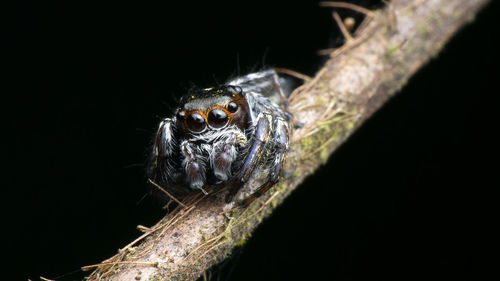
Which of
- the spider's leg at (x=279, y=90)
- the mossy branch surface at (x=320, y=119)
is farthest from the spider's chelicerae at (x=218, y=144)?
the spider's leg at (x=279, y=90)

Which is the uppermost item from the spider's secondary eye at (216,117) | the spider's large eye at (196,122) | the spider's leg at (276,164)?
the spider's large eye at (196,122)

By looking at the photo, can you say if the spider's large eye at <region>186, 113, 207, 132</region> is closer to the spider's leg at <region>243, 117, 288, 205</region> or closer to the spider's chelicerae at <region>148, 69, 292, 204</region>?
the spider's chelicerae at <region>148, 69, 292, 204</region>

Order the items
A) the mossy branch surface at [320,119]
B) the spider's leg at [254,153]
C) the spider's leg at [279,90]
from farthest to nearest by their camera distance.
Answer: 1. the spider's leg at [279,90]
2. the spider's leg at [254,153]
3. the mossy branch surface at [320,119]

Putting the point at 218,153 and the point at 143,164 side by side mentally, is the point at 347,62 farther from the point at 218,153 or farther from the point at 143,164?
the point at 143,164

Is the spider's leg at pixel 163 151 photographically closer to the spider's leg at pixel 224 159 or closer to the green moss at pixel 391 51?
the spider's leg at pixel 224 159

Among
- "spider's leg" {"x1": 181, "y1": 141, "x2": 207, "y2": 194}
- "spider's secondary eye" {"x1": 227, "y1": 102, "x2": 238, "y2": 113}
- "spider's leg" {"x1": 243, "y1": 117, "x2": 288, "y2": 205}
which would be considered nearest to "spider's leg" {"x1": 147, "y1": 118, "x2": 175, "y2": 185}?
"spider's leg" {"x1": 181, "y1": 141, "x2": 207, "y2": 194}

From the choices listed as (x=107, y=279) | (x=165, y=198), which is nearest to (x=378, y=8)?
(x=165, y=198)

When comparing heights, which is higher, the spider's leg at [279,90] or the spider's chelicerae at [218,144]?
the spider's leg at [279,90]

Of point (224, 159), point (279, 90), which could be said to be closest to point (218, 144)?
point (224, 159)
